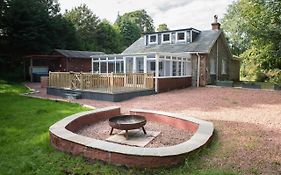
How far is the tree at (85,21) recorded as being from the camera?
2007 inches

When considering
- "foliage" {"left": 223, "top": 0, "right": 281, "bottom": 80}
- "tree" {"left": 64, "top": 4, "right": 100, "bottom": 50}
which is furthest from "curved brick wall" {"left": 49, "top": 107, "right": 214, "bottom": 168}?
"tree" {"left": 64, "top": 4, "right": 100, "bottom": 50}

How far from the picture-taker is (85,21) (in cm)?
5262

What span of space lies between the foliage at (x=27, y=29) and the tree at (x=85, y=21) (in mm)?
13521

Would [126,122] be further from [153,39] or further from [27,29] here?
[27,29]

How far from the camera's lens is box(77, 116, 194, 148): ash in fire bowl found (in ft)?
22.4

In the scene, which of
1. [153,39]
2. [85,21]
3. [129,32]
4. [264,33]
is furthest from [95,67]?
[129,32]

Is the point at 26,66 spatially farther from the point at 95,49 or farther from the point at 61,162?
the point at 61,162

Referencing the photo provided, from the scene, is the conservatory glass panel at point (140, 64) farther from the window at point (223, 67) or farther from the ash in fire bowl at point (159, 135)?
the ash in fire bowl at point (159, 135)

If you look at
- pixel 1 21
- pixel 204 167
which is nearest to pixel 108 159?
pixel 204 167

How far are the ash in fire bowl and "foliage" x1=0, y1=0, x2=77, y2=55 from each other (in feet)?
92.5

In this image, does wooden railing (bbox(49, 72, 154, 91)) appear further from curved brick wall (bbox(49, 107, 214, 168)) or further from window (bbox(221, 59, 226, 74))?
window (bbox(221, 59, 226, 74))

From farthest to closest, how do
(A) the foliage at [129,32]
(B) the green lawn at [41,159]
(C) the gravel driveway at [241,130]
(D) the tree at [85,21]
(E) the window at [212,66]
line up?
(A) the foliage at [129,32] → (D) the tree at [85,21] → (E) the window at [212,66] → (C) the gravel driveway at [241,130] → (B) the green lawn at [41,159]

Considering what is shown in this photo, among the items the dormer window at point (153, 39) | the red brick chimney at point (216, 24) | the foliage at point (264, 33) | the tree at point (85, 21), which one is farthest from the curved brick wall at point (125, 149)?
the tree at point (85, 21)

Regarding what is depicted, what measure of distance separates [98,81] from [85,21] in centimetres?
3998
